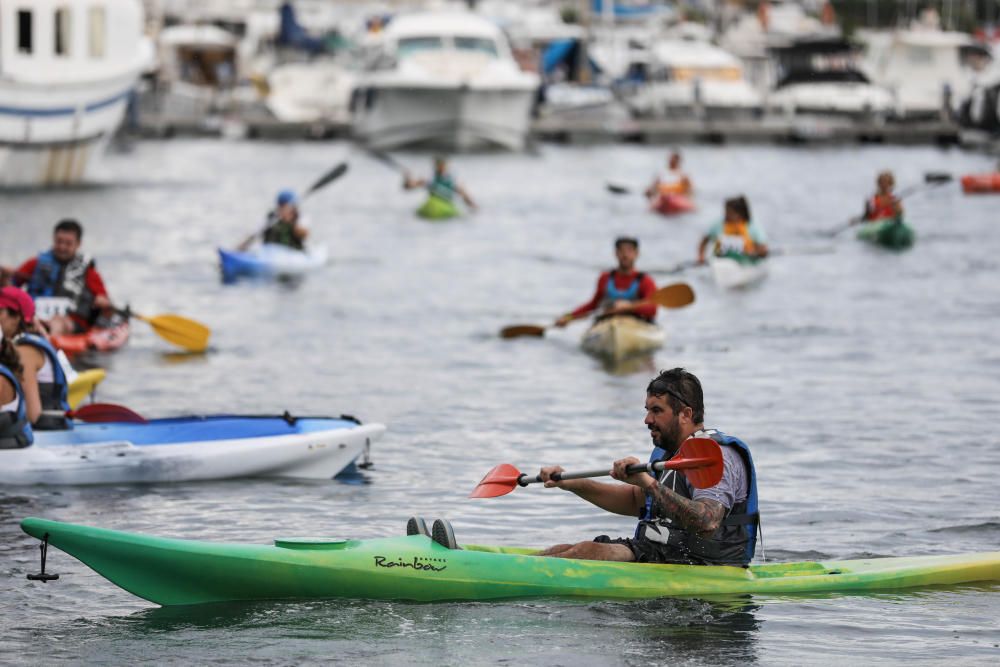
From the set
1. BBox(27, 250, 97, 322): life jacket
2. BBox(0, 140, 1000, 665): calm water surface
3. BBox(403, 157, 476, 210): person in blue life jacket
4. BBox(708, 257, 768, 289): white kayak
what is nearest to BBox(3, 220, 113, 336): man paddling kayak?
BBox(27, 250, 97, 322): life jacket

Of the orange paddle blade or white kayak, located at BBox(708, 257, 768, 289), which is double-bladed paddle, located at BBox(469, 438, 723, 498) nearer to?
the orange paddle blade

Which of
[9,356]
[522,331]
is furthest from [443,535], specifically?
[522,331]

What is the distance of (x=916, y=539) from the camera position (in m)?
10.5

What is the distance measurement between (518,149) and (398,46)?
14.8ft

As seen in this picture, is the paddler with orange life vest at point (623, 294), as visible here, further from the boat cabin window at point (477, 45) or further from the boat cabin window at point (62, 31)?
the boat cabin window at point (477, 45)

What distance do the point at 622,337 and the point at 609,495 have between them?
327 inches

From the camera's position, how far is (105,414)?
38.6 feet

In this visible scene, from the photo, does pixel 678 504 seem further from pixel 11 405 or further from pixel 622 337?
pixel 622 337

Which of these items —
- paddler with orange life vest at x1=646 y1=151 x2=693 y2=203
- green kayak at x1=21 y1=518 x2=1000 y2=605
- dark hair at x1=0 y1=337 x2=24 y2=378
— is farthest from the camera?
paddler with orange life vest at x1=646 y1=151 x2=693 y2=203

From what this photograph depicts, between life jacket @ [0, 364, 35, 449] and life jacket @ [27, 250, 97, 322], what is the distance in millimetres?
4154

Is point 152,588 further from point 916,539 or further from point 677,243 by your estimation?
point 677,243

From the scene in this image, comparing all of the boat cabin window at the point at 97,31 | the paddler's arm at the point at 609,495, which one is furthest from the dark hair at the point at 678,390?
the boat cabin window at the point at 97,31

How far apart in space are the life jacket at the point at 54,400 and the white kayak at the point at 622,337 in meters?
6.51

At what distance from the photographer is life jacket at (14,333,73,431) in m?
11.4
